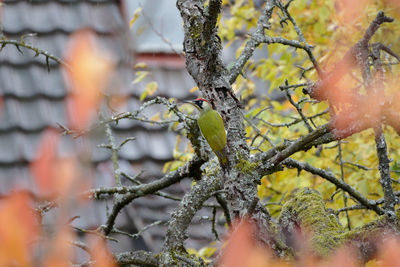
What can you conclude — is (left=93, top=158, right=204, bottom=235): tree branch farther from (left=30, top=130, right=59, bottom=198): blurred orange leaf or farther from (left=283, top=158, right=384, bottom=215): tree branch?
(left=30, top=130, right=59, bottom=198): blurred orange leaf

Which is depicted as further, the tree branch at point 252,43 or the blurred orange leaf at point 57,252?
the tree branch at point 252,43

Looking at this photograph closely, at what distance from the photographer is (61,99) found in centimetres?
381

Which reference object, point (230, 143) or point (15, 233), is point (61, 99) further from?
point (15, 233)

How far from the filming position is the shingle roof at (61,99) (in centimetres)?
347

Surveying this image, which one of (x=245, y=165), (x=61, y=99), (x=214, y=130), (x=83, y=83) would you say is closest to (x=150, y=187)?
(x=214, y=130)

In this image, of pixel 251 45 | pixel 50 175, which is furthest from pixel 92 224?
pixel 50 175

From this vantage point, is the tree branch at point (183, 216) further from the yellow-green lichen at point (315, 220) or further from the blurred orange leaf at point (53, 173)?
the blurred orange leaf at point (53, 173)

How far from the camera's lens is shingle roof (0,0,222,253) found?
347 centimetres

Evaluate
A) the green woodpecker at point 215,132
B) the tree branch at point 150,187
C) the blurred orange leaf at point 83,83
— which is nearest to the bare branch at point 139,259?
the tree branch at point 150,187

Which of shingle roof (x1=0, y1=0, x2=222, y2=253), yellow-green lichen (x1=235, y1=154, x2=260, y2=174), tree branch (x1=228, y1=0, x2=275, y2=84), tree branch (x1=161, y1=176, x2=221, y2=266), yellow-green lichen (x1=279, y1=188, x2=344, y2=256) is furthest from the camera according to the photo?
shingle roof (x1=0, y1=0, x2=222, y2=253)

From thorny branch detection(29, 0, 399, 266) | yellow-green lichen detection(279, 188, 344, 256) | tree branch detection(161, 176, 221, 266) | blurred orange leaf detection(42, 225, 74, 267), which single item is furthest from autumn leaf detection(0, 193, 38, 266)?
tree branch detection(161, 176, 221, 266)

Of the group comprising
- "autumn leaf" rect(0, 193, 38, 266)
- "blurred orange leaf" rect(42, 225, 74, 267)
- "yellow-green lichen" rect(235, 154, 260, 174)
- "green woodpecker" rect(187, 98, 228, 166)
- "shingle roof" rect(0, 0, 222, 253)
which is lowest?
"blurred orange leaf" rect(42, 225, 74, 267)

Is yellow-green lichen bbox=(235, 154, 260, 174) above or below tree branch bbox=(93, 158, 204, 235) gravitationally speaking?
below

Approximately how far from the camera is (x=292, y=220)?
1580 mm
